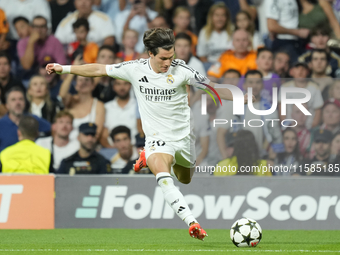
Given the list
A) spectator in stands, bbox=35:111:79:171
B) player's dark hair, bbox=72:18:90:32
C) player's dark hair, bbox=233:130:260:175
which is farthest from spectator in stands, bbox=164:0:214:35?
player's dark hair, bbox=233:130:260:175

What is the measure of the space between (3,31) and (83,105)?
7.51 feet

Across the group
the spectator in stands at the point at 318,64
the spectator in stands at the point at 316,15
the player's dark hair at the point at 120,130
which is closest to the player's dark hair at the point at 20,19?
the player's dark hair at the point at 120,130

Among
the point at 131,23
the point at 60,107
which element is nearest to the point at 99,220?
the point at 60,107

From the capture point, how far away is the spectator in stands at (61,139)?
9.34 meters

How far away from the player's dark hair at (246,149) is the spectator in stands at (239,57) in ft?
6.66

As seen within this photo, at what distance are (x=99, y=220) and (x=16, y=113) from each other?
8.75ft

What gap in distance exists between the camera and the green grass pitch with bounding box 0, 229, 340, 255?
512 cm

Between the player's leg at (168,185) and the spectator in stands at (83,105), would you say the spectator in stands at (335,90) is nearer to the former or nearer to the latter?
the player's leg at (168,185)

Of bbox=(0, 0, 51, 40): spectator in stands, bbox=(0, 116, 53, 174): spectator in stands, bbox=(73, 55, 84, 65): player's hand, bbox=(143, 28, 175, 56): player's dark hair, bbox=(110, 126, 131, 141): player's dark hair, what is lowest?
bbox=(0, 116, 53, 174): spectator in stands

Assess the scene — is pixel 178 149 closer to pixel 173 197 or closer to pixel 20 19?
pixel 173 197

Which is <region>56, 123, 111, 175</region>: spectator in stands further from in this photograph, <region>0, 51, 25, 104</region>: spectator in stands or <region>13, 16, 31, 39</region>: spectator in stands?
<region>13, 16, 31, 39</region>: spectator in stands

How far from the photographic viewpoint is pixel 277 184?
26.6 ft

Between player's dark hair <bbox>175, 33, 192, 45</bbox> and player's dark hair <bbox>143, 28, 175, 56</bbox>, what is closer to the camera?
player's dark hair <bbox>143, 28, 175, 56</bbox>

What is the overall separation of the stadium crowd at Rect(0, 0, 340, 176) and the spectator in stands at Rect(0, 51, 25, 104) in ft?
0.06
